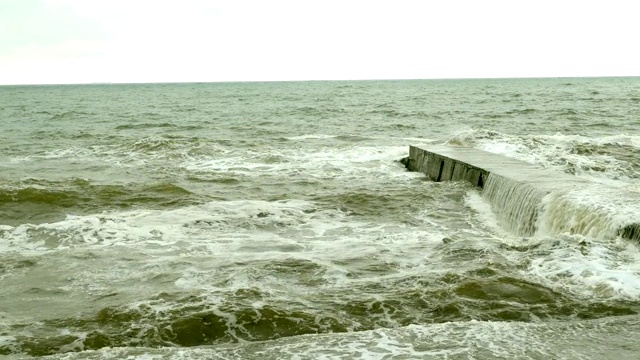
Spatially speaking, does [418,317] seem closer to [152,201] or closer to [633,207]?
[633,207]

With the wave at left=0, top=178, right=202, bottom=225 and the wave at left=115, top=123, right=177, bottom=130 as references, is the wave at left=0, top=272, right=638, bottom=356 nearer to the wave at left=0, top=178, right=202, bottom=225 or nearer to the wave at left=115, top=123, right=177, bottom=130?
the wave at left=0, top=178, right=202, bottom=225

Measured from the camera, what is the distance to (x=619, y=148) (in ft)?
51.7

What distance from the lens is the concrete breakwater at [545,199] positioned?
6.41 metres

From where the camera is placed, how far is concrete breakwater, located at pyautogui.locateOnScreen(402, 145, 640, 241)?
21.0 ft

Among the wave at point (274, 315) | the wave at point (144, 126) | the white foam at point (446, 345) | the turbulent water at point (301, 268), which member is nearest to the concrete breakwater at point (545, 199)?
the turbulent water at point (301, 268)

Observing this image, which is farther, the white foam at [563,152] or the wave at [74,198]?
the white foam at [563,152]

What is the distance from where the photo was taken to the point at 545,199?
298 inches

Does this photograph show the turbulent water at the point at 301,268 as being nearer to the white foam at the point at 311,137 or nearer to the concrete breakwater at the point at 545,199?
the concrete breakwater at the point at 545,199

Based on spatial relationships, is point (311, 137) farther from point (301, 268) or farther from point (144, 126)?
point (301, 268)

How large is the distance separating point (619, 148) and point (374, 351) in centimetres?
1443

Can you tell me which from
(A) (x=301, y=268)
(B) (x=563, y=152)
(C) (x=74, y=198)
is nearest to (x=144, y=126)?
(C) (x=74, y=198)

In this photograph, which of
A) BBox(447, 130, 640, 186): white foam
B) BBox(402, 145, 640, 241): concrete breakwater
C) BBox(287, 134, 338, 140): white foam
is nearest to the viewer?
BBox(402, 145, 640, 241): concrete breakwater

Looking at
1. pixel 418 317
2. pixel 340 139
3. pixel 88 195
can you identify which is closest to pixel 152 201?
pixel 88 195

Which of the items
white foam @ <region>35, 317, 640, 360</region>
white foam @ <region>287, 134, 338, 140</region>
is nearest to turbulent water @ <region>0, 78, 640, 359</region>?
white foam @ <region>35, 317, 640, 360</region>
